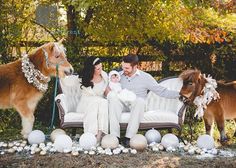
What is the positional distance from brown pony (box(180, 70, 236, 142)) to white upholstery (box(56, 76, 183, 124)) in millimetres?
247

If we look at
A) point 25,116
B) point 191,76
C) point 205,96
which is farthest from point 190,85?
point 25,116

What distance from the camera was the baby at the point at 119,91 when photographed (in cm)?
693

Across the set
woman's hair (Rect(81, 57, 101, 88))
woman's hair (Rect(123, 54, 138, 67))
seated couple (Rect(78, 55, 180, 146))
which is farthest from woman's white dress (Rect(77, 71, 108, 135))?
woman's hair (Rect(123, 54, 138, 67))

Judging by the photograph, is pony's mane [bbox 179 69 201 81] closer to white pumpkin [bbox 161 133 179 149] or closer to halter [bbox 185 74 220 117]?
halter [bbox 185 74 220 117]

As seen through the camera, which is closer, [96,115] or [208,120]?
[96,115]

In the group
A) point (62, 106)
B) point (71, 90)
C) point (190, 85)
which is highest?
point (190, 85)

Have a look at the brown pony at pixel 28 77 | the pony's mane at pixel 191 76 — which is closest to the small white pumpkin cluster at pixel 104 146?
the brown pony at pixel 28 77

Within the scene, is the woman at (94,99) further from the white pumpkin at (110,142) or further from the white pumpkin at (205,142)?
the white pumpkin at (205,142)

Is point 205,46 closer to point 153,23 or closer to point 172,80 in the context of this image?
point 153,23

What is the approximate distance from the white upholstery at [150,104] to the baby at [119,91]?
0.21 meters

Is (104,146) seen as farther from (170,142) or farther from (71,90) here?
(71,90)

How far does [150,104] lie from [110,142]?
4.46ft

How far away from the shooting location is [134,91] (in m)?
7.23

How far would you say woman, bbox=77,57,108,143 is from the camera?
6.77m
